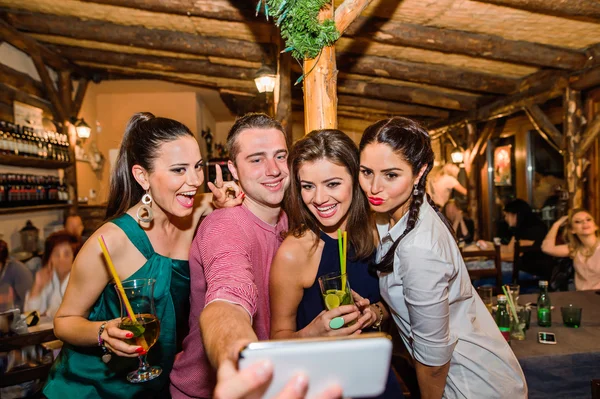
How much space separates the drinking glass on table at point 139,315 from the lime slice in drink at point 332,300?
0.65 metres

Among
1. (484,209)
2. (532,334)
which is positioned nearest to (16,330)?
(532,334)

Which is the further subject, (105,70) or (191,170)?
(105,70)

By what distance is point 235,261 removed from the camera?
1.30 m

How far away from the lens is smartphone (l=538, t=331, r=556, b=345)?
88.4 inches

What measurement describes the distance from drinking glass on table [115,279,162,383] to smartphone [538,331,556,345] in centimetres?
206

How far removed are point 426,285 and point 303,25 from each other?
64.0 inches

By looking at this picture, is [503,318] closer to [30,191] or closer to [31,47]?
[30,191]

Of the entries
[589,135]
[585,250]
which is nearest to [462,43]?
[589,135]

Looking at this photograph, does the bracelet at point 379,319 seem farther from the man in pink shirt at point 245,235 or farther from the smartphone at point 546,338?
the smartphone at point 546,338

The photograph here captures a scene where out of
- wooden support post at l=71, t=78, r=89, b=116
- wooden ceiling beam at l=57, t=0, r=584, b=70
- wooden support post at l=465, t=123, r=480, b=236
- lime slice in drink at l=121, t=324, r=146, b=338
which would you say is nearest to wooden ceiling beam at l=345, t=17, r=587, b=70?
wooden ceiling beam at l=57, t=0, r=584, b=70

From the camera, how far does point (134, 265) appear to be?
1.72m

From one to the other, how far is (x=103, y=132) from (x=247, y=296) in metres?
8.86

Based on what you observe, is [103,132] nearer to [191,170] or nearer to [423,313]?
[191,170]

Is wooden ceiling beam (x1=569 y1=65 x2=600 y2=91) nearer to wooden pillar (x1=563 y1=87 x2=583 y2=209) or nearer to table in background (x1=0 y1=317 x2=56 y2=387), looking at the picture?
wooden pillar (x1=563 y1=87 x2=583 y2=209)
